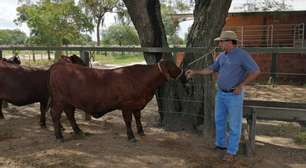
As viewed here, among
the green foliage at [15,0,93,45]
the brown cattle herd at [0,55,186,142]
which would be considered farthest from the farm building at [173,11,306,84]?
the green foliage at [15,0,93,45]

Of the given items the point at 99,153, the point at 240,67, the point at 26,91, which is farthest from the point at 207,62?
the point at 26,91

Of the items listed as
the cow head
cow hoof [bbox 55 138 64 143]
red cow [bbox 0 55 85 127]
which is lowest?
cow hoof [bbox 55 138 64 143]

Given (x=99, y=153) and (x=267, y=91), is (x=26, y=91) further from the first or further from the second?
(x=267, y=91)

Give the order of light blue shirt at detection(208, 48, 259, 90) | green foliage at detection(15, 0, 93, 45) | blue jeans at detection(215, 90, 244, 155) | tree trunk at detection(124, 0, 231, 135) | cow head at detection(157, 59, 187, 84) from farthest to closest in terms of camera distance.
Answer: green foliage at detection(15, 0, 93, 45) → tree trunk at detection(124, 0, 231, 135) → cow head at detection(157, 59, 187, 84) → blue jeans at detection(215, 90, 244, 155) → light blue shirt at detection(208, 48, 259, 90)

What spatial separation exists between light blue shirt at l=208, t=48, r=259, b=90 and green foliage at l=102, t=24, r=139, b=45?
5254 centimetres

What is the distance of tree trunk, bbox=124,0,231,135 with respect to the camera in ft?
20.7

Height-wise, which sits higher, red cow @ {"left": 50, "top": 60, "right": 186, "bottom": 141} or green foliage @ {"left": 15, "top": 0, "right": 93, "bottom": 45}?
green foliage @ {"left": 15, "top": 0, "right": 93, "bottom": 45}

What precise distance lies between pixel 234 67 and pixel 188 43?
7.14 feet

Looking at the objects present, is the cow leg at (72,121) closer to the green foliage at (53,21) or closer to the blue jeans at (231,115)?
the blue jeans at (231,115)

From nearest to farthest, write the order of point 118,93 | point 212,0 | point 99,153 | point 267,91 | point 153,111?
point 99,153 → point 118,93 → point 212,0 → point 153,111 → point 267,91

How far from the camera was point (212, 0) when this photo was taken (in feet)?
20.4

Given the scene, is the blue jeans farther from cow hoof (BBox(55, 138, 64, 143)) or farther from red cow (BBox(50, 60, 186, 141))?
cow hoof (BBox(55, 138, 64, 143))

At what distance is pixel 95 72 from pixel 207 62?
1.88 meters

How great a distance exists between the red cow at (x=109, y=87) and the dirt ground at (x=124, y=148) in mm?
428
